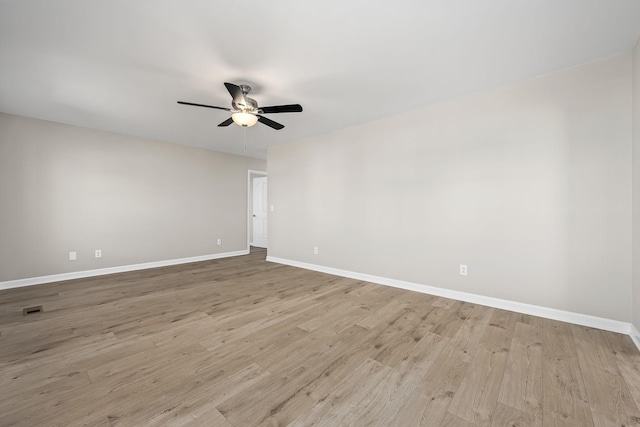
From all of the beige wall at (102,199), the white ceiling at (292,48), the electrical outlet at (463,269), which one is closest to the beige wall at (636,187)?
the white ceiling at (292,48)

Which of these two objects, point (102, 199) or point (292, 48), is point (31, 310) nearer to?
point (102, 199)

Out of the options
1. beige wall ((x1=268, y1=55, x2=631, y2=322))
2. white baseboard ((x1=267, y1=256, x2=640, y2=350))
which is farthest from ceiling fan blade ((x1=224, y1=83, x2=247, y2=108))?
white baseboard ((x1=267, y1=256, x2=640, y2=350))

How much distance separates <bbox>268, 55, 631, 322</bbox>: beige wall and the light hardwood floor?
441mm

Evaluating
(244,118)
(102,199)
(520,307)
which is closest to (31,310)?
(102,199)

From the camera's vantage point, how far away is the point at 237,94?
2.47 meters

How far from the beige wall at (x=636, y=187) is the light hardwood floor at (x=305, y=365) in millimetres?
356

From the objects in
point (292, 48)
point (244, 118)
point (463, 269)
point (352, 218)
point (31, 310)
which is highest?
point (292, 48)

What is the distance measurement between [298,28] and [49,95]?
10.6 feet

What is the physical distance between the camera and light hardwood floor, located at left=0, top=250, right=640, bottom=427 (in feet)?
4.47

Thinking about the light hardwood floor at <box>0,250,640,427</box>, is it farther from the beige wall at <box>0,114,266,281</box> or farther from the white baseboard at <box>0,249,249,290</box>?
the beige wall at <box>0,114,266,281</box>

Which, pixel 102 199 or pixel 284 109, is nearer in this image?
pixel 284 109

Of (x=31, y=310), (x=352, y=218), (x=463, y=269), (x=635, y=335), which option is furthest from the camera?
(x=352, y=218)

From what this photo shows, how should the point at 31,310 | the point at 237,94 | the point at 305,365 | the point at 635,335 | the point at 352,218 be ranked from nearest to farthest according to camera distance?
the point at 305,365 < the point at 635,335 < the point at 237,94 < the point at 31,310 < the point at 352,218

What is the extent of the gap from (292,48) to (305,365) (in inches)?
98.1
